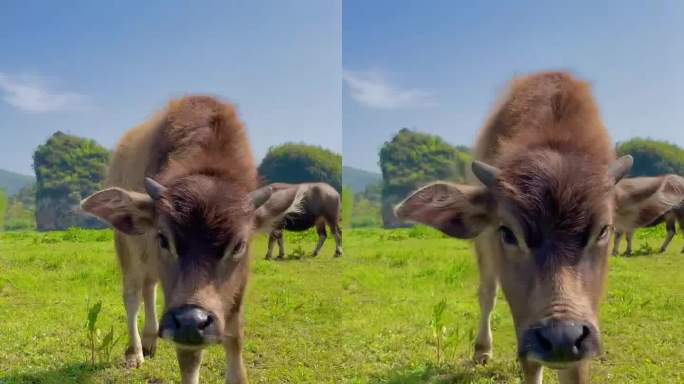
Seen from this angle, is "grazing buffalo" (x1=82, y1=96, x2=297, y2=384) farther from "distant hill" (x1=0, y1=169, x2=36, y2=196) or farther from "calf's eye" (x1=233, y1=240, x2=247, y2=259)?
"distant hill" (x1=0, y1=169, x2=36, y2=196)

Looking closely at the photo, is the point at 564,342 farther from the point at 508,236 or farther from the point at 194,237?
the point at 194,237

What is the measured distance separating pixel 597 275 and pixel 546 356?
2.12ft

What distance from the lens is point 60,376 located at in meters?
5.20

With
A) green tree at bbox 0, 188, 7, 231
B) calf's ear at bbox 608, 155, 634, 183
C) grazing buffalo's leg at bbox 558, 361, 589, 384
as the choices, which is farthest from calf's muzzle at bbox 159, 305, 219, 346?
green tree at bbox 0, 188, 7, 231

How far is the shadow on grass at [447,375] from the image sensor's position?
5039 millimetres

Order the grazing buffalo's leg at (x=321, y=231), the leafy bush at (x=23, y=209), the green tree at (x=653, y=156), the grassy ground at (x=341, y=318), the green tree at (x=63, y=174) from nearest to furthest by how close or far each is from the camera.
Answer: the grassy ground at (x=341, y=318)
the green tree at (x=63, y=174)
the leafy bush at (x=23, y=209)
the green tree at (x=653, y=156)
the grazing buffalo's leg at (x=321, y=231)

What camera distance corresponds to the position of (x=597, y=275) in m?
3.09

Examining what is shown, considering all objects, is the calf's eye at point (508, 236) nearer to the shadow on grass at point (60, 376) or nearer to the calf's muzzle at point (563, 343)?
the calf's muzzle at point (563, 343)

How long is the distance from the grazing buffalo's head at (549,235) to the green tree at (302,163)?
4.61 metres

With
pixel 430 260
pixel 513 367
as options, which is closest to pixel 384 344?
pixel 513 367

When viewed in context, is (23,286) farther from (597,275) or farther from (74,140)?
A: (597,275)

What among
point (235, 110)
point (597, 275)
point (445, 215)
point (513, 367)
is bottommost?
point (513, 367)

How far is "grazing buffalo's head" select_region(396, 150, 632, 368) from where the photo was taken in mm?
2721

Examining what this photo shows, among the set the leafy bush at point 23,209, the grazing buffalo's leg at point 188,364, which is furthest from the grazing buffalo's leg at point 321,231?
the grazing buffalo's leg at point 188,364
